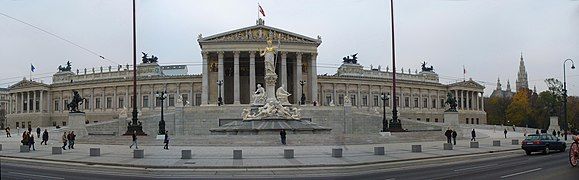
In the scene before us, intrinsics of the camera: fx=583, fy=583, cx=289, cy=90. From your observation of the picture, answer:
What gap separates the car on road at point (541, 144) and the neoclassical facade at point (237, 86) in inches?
2205

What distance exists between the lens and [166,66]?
135750 millimetres

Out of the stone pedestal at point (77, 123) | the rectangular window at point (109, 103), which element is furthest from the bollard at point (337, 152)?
the rectangular window at point (109, 103)

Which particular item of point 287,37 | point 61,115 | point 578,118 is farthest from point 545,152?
point 61,115

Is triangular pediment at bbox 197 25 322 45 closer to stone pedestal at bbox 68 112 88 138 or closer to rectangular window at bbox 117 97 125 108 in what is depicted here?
rectangular window at bbox 117 97 125 108

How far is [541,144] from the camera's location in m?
33.9

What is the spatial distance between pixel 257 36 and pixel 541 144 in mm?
67243

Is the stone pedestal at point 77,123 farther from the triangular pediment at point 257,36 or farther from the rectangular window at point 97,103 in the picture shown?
the rectangular window at point 97,103

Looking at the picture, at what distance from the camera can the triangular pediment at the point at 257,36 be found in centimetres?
9612

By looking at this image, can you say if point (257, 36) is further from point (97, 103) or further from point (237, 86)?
point (97, 103)

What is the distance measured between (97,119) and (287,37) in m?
48.9

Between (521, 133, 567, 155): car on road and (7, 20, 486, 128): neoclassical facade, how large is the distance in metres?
56.0

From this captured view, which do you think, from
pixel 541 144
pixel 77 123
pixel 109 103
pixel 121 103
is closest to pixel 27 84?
pixel 109 103

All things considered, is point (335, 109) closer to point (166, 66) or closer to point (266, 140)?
point (266, 140)

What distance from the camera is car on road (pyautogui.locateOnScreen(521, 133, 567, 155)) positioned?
111ft
